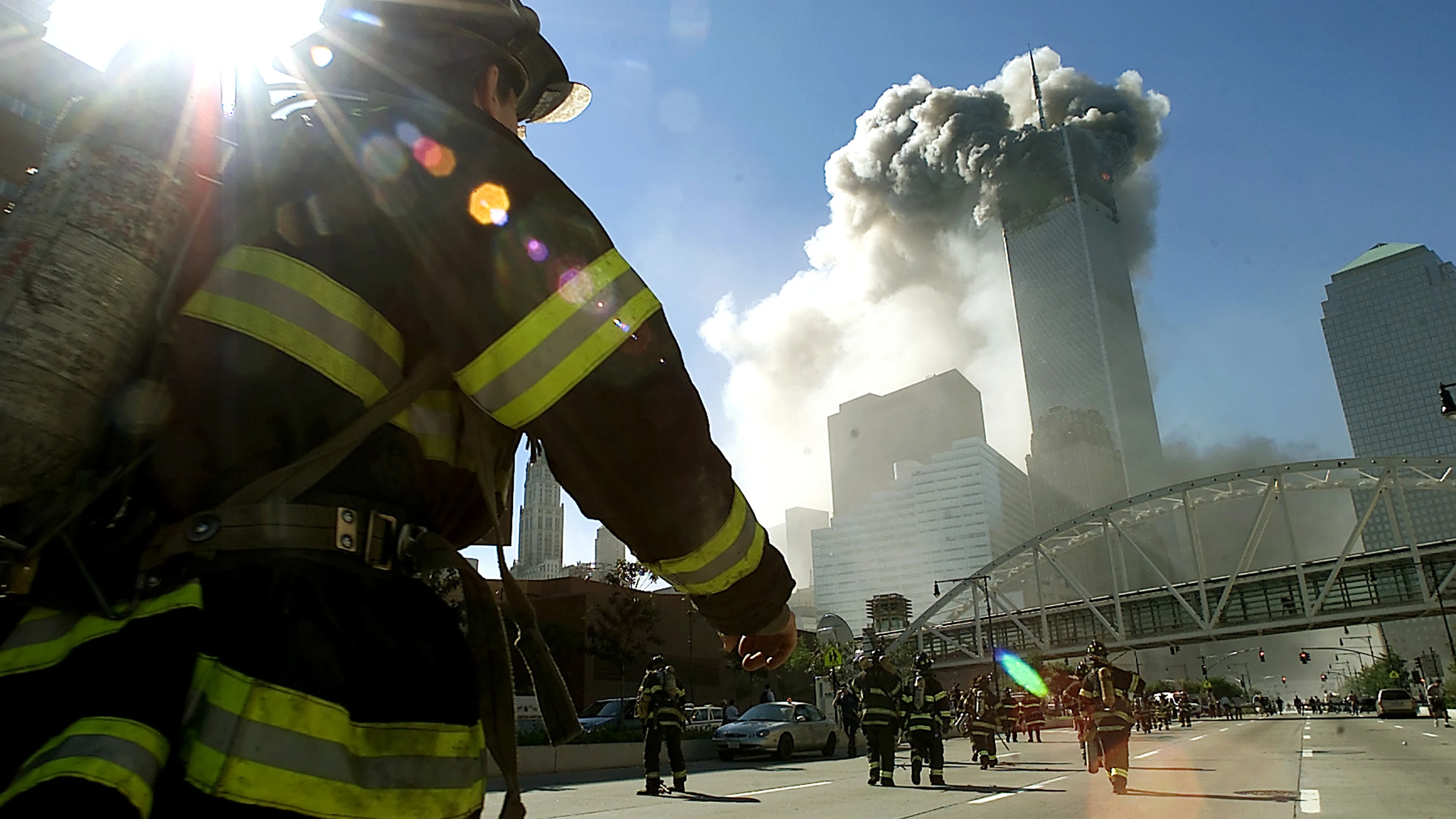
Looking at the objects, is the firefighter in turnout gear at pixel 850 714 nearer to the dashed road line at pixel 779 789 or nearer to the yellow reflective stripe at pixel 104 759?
the dashed road line at pixel 779 789

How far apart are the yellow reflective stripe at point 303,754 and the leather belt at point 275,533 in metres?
0.17

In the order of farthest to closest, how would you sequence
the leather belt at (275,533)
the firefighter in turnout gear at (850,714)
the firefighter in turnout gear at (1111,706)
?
the firefighter in turnout gear at (850,714) < the firefighter in turnout gear at (1111,706) < the leather belt at (275,533)

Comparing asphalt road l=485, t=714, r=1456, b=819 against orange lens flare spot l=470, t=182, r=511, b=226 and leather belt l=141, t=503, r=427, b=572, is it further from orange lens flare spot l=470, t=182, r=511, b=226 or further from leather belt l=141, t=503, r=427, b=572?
orange lens flare spot l=470, t=182, r=511, b=226

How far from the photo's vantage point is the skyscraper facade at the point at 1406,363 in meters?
182

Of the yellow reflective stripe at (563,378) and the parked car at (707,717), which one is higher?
the yellow reflective stripe at (563,378)

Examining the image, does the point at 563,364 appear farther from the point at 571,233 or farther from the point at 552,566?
the point at 552,566

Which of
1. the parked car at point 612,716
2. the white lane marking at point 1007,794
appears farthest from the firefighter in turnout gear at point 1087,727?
the parked car at point 612,716

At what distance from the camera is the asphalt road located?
8.36 m

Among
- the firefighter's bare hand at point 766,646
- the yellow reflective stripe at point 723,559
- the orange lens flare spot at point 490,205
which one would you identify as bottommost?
the firefighter's bare hand at point 766,646

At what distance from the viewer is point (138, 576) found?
1171 mm

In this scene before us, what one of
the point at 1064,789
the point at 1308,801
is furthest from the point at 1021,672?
the point at 1308,801

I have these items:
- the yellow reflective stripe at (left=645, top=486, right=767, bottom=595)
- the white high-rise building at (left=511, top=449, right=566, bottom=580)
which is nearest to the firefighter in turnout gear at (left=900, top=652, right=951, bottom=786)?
the yellow reflective stripe at (left=645, top=486, right=767, bottom=595)

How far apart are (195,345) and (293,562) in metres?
0.35

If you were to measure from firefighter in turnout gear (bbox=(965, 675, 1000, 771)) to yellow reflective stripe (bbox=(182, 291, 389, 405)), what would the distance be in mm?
15915
